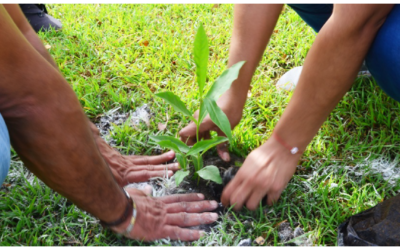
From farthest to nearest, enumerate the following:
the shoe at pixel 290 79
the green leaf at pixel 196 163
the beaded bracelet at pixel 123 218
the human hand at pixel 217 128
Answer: the shoe at pixel 290 79
the human hand at pixel 217 128
the green leaf at pixel 196 163
the beaded bracelet at pixel 123 218

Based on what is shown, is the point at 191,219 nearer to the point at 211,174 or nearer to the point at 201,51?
the point at 211,174

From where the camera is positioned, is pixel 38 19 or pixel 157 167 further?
pixel 38 19

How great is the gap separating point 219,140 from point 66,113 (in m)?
0.55

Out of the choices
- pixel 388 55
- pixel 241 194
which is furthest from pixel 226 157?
pixel 388 55

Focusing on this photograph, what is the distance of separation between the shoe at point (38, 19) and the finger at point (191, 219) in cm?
176

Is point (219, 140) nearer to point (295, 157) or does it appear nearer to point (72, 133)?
point (295, 157)

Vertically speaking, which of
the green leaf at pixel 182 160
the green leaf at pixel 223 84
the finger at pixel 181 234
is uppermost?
the green leaf at pixel 223 84

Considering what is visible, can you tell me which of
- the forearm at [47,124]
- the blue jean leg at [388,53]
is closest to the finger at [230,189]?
the forearm at [47,124]

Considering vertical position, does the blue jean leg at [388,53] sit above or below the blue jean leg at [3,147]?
above

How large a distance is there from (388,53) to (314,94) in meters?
0.28

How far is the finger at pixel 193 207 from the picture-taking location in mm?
1458

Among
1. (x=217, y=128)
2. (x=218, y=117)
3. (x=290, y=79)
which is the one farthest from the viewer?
(x=290, y=79)

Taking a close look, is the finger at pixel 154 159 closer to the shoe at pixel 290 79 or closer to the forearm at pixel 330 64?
the forearm at pixel 330 64

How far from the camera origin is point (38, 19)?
2594 millimetres
